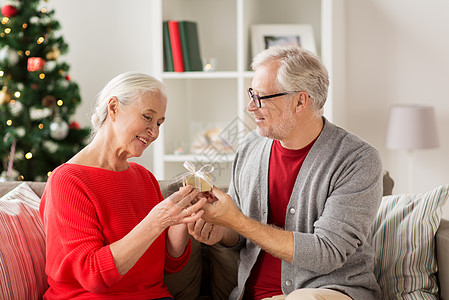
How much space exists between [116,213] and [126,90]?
381mm

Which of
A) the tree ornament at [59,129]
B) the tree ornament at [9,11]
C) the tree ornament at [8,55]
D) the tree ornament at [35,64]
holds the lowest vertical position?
the tree ornament at [59,129]

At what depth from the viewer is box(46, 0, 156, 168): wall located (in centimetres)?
404

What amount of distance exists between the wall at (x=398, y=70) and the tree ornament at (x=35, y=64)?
6.67ft

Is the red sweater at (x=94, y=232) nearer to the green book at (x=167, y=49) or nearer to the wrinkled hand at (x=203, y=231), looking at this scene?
the wrinkled hand at (x=203, y=231)

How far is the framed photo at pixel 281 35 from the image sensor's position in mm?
3660

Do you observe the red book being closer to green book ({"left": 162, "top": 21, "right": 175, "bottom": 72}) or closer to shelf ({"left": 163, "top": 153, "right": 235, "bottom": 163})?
green book ({"left": 162, "top": 21, "right": 175, "bottom": 72})

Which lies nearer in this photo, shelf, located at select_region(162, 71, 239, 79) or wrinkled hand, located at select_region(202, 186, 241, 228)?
wrinkled hand, located at select_region(202, 186, 241, 228)

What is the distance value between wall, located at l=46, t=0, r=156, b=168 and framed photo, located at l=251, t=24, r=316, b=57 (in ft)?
2.82

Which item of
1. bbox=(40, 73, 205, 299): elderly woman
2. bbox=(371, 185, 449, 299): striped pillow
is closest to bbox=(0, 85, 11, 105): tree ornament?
bbox=(40, 73, 205, 299): elderly woman

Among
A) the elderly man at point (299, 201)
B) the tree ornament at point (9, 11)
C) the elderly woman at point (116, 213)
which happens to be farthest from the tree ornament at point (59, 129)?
the elderly man at point (299, 201)

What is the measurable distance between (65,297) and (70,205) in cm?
29

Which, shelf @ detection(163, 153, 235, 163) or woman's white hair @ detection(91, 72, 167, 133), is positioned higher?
woman's white hair @ detection(91, 72, 167, 133)

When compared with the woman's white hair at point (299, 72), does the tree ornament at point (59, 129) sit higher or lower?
lower

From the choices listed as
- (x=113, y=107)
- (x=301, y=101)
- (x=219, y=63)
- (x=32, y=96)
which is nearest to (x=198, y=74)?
(x=219, y=63)
